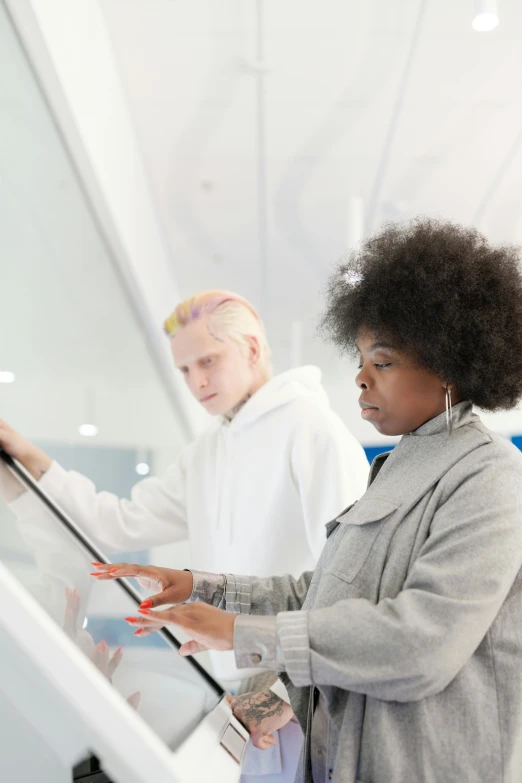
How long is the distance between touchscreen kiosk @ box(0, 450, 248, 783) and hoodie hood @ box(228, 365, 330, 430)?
65cm

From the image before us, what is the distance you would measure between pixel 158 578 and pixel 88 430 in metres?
1.40

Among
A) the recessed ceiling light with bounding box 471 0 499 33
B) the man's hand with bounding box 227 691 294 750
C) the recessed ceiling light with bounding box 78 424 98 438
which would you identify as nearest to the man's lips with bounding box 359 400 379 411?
the man's hand with bounding box 227 691 294 750

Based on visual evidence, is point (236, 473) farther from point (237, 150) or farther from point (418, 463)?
point (237, 150)

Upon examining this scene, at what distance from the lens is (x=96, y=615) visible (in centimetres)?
112

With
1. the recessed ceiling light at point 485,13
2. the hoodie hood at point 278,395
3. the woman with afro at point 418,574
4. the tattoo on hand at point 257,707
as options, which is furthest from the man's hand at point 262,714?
the recessed ceiling light at point 485,13

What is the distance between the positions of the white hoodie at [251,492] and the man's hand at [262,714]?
0.76ft

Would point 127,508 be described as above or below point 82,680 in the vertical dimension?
above

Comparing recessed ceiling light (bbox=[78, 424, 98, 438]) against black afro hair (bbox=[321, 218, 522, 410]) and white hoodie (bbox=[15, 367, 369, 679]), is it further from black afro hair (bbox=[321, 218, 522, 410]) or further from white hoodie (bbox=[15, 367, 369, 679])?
black afro hair (bbox=[321, 218, 522, 410])

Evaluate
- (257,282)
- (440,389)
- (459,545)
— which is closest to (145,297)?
(257,282)

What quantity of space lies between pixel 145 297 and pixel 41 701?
302 cm

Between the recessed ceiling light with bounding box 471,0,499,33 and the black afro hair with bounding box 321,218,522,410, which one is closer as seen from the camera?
the black afro hair with bounding box 321,218,522,410

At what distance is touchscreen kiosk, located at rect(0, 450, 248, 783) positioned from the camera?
0.56 meters

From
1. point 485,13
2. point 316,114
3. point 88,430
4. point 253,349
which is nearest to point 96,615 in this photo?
point 253,349

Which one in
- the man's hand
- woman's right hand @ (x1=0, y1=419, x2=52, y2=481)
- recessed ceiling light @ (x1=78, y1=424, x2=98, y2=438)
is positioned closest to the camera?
the man's hand
